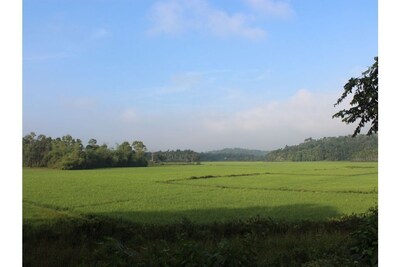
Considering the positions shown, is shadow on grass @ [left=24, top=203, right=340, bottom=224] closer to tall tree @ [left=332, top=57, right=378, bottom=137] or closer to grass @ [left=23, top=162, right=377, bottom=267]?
grass @ [left=23, top=162, right=377, bottom=267]

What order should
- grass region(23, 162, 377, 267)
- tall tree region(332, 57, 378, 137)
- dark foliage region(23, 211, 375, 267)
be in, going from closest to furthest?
dark foliage region(23, 211, 375, 267)
grass region(23, 162, 377, 267)
tall tree region(332, 57, 378, 137)

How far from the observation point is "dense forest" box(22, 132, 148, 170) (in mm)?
5199

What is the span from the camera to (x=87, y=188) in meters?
6.48

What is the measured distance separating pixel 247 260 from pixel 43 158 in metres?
3.90

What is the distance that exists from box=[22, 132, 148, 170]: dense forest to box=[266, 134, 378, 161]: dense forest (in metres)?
2.40

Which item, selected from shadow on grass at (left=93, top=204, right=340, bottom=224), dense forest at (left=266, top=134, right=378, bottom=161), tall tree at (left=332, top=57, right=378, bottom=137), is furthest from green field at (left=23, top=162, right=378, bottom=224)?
tall tree at (left=332, top=57, right=378, bottom=137)

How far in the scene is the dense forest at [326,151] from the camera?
614 centimetres

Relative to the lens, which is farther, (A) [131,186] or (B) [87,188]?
(A) [131,186]

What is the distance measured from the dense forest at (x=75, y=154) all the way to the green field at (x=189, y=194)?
139 millimetres

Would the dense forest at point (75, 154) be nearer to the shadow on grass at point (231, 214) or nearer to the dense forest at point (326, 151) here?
the shadow on grass at point (231, 214)

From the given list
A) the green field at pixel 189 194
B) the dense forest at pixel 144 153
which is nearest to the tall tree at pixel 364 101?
the dense forest at pixel 144 153
